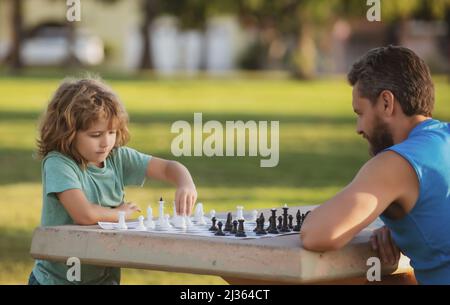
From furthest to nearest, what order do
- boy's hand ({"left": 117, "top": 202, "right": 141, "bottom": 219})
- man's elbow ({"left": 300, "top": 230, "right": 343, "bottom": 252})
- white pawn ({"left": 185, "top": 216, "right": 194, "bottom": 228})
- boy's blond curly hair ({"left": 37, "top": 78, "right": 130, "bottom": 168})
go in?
boy's blond curly hair ({"left": 37, "top": 78, "right": 130, "bottom": 168}) → boy's hand ({"left": 117, "top": 202, "right": 141, "bottom": 219}) → white pawn ({"left": 185, "top": 216, "right": 194, "bottom": 228}) → man's elbow ({"left": 300, "top": 230, "right": 343, "bottom": 252})

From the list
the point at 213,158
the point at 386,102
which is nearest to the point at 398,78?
the point at 386,102

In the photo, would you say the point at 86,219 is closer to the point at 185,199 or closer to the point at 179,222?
the point at 179,222

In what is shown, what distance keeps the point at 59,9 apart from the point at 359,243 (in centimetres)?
7301

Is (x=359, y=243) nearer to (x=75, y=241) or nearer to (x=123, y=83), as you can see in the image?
(x=75, y=241)

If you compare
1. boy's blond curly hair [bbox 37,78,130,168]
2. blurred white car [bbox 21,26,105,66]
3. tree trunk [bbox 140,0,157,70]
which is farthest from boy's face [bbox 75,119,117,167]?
blurred white car [bbox 21,26,105,66]

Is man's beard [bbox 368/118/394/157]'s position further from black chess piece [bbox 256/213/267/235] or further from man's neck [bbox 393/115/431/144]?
black chess piece [bbox 256/213/267/235]

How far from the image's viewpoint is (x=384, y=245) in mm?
4711

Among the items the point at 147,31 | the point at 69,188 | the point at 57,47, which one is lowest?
the point at 69,188

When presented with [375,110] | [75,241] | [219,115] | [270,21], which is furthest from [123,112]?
[270,21]

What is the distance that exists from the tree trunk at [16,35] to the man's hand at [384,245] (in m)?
52.1

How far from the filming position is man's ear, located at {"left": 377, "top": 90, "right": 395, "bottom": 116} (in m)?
4.67

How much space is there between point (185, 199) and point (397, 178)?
1.34m

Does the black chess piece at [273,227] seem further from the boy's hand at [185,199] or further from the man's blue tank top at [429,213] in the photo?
the boy's hand at [185,199]
